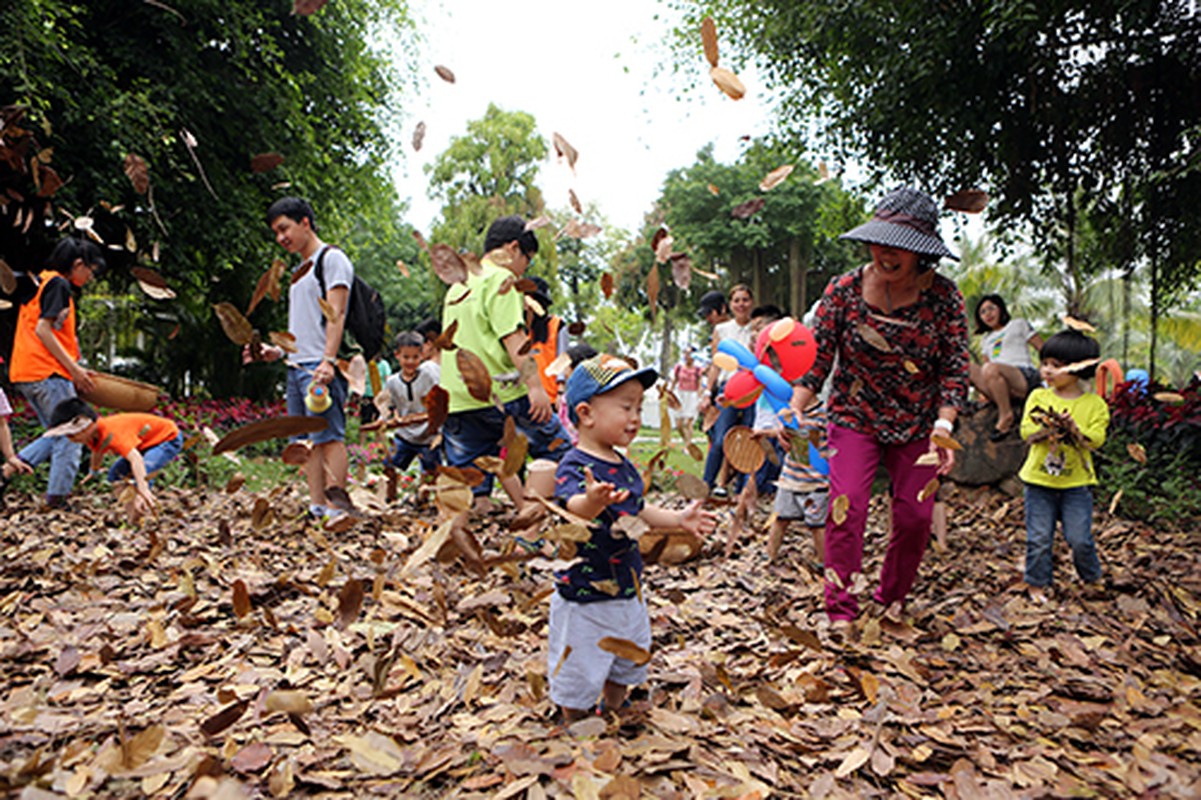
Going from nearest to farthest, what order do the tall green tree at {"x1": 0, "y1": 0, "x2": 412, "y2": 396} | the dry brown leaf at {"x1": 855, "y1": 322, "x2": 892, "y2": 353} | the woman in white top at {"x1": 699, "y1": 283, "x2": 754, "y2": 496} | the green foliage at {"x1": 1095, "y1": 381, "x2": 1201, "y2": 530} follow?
the dry brown leaf at {"x1": 855, "y1": 322, "x2": 892, "y2": 353} → the green foliage at {"x1": 1095, "y1": 381, "x2": 1201, "y2": 530} → the woman in white top at {"x1": 699, "y1": 283, "x2": 754, "y2": 496} → the tall green tree at {"x1": 0, "y1": 0, "x2": 412, "y2": 396}

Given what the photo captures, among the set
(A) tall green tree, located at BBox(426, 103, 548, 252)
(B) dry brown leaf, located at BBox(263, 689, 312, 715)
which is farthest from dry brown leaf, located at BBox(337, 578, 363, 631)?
(A) tall green tree, located at BBox(426, 103, 548, 252)

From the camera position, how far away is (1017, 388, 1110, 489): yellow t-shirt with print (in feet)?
12.4

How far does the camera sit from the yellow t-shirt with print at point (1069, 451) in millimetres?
3793

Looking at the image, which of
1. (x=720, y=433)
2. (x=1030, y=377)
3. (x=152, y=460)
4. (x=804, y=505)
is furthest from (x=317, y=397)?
(x=1030, y=377)

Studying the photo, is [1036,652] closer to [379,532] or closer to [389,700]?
[389,700]

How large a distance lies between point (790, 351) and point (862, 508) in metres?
1.33

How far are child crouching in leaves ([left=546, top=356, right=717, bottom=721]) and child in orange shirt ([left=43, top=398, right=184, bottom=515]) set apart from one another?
359cm

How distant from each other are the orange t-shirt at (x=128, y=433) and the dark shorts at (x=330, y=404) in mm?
1319

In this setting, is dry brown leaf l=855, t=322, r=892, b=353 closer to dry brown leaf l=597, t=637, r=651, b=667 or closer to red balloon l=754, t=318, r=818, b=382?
red balloon l=754, t=318, r=818, b=382

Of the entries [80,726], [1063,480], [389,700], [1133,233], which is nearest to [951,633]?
[1063,480]

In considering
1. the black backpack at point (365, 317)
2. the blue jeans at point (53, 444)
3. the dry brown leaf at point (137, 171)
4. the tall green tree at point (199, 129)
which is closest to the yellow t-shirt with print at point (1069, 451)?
the black backpack at point (365, 317)

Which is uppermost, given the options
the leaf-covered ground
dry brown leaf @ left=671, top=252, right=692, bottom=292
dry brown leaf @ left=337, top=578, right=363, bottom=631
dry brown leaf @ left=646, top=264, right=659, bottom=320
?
dry brown leaf @ left=671, top=252, right=692, bottom=292

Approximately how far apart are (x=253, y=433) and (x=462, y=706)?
1.09m

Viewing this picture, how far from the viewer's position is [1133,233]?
8289 mm
